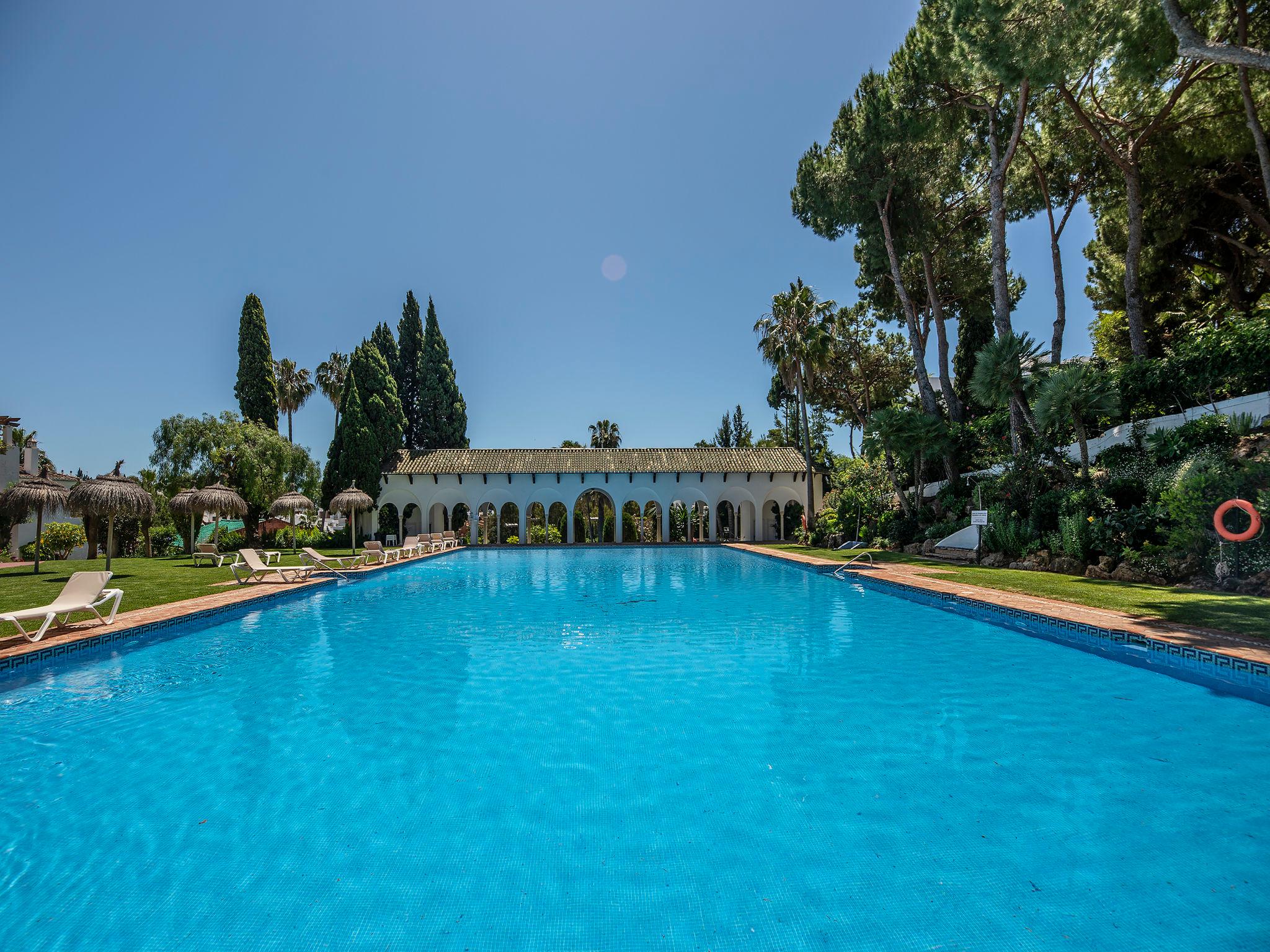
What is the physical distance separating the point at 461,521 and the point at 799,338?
654 inches

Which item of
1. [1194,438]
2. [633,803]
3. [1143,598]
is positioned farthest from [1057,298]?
[633,803]

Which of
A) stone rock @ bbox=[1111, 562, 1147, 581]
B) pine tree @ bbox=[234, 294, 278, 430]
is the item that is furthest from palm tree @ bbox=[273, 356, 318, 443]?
stone rock @ bbox=[1111, 562, 1147, 581]

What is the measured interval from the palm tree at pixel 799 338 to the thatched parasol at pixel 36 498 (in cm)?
2082

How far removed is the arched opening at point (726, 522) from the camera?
28.8 meters

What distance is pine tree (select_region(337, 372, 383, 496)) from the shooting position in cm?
2430

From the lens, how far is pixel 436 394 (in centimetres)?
3023

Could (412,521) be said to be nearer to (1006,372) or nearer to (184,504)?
(184,504)

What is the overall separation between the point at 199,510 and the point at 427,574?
25.1 feet

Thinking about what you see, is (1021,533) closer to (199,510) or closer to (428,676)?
(428,676)

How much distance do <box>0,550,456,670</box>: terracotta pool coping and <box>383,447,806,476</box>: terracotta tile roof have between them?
1422 centimetres

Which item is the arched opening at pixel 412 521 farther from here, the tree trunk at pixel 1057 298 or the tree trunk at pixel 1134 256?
the tree trunk at pixel 1134 256

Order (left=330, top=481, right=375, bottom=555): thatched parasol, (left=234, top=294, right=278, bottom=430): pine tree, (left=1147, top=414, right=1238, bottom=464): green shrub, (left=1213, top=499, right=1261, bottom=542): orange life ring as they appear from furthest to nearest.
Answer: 1. (left=234, top=294, right=278, bottom=430): pine tree
2. (left=330, top=481, right=375, bottom=555): thatched parasol
3. (left=1147, top=414, right=1238, bottom=464): green shrub
4. (left=1213, top=499, right=1261, bottom=542): orange life ring

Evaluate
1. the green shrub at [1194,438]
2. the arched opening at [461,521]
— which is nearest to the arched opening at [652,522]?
the arched opening at [461,521]

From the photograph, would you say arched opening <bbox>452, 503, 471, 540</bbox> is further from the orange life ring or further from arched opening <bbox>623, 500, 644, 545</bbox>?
the orange life ring
